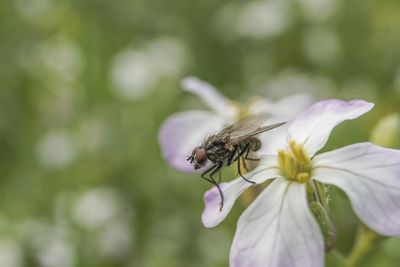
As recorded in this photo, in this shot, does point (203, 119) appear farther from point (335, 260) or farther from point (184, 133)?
point (335, 260)

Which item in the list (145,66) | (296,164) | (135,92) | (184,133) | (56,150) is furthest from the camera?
(145,66)

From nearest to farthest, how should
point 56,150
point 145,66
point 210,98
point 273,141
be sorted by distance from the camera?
1. point 273,141
2. point 210,98
3. point 56,150
4. point 145,66

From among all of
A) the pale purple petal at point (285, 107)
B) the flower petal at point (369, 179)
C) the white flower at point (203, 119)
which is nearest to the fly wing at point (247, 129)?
the flower petal at point (369, 179)

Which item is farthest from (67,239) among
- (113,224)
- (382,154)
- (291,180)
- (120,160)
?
(382,154)

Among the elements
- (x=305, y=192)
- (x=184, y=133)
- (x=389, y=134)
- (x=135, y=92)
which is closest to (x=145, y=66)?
(x=135, y=92)

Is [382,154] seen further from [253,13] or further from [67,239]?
[253,13]

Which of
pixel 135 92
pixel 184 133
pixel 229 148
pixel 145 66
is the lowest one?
pixel 229 148

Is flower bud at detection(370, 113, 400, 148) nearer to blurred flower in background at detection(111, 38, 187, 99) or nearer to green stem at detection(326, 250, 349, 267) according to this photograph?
green stem at detection(326, 250, 349, 267)
